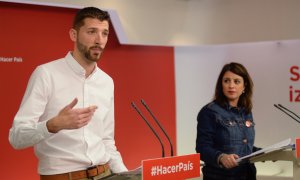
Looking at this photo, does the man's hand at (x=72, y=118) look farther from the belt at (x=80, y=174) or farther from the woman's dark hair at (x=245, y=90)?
the woman's dark hair at (x=245, y=90)

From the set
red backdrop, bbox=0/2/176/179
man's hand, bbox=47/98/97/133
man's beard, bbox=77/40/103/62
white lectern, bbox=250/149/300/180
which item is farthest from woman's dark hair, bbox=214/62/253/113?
red backdrop, bbox=0/2/176/179

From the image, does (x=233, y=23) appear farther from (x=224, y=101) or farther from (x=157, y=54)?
(x=224, y=101)

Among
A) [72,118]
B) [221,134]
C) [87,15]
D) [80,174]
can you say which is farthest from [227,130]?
[72,118]

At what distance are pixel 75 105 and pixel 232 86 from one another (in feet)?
4.37

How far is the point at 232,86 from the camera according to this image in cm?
322

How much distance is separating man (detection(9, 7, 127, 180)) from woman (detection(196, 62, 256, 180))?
2.65ft

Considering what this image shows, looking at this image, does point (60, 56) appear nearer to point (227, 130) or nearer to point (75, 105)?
point (227, 130)

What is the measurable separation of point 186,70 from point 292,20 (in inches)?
58.5

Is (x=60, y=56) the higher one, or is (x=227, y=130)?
(x=60, y=56)

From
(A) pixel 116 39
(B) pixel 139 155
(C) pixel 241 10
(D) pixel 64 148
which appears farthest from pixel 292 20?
(D) pixel 64 148

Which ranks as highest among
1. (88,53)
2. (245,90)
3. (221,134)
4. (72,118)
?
(88,53)

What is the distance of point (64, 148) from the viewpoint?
90.5 inches

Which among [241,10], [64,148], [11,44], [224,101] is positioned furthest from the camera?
[241,10]

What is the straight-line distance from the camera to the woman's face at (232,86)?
322cm
